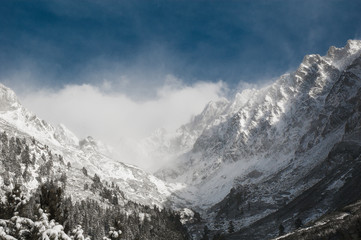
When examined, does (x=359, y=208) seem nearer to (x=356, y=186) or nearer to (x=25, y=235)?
(x=356, y=186)

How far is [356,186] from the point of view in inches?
7234

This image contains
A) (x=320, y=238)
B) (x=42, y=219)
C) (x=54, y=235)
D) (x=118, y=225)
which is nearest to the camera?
(x=54, y=235)

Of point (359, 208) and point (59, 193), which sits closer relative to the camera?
point (59, 193)

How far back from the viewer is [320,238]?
374ft

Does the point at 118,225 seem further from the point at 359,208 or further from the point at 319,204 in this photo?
the point at 319,204

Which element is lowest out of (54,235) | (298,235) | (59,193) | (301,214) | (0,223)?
(54,235)

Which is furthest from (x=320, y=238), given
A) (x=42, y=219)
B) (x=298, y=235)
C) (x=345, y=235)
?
(x=42, y=219)

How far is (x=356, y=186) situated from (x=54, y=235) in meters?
192

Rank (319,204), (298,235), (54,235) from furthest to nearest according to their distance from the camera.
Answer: (319,204) → (298,235) → (54,235)

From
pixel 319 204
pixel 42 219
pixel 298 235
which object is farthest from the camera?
pixel 319 204

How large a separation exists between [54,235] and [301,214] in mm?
198246

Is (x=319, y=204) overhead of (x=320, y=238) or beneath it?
overhead

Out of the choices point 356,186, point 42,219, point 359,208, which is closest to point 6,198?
point 42,219

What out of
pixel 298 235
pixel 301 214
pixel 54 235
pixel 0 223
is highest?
pixel 301 214
